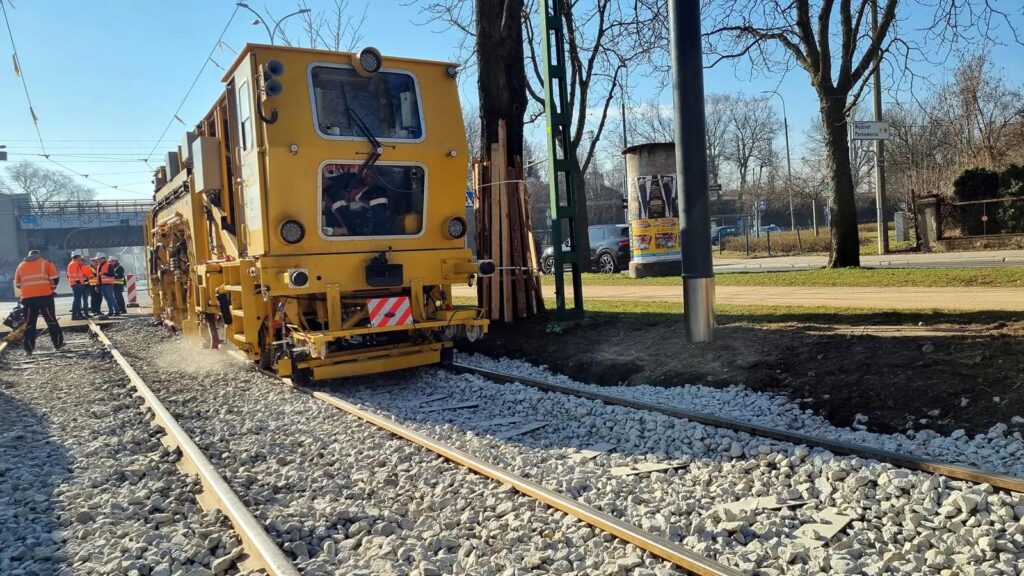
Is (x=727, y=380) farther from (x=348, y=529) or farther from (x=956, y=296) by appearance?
(x=956, y=296)

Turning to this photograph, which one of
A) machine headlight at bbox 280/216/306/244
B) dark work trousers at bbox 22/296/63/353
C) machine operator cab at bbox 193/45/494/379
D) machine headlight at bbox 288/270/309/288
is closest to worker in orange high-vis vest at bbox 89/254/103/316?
dark work trousers at bbox 22/296/63/353

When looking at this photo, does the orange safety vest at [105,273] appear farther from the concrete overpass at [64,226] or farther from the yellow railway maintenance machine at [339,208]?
the concrete overpass at [64,226]

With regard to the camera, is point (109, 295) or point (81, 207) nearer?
point (109, 295)

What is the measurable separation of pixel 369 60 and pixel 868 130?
39.7 ft

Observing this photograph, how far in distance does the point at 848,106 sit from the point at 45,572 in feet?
52.4

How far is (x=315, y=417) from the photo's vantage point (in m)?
Result: 6.94

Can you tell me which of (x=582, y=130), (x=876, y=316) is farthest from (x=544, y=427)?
(x=582, y=130)

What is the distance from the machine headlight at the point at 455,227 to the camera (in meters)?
8.60

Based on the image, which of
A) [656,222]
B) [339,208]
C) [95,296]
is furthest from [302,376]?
[95,296]

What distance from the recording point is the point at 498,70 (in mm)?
11719

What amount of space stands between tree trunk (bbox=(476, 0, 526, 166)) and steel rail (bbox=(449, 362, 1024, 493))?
566 centimetres

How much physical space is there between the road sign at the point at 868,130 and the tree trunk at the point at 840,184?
0.38 m

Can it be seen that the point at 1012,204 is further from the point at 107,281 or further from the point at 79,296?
the point at 79,296

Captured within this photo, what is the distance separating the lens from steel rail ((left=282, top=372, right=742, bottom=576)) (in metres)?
3.35
